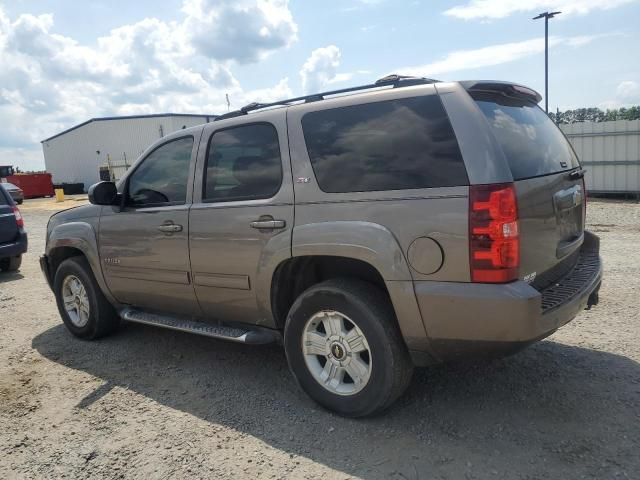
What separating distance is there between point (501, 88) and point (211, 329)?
2599 mm

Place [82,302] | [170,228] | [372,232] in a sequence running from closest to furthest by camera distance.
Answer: [372,232], [170,228], [82,302]

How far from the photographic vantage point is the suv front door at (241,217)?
134 inches

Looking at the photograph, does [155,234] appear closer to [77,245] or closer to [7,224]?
[77,245]

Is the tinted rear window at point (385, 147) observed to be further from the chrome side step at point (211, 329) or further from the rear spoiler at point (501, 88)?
the chrome side step at point (211, 329)

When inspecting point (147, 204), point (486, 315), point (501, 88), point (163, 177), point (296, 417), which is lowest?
point (296, 417)

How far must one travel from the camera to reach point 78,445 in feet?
10.4

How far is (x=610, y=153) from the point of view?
14.8 meters

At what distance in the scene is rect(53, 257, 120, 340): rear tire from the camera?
4906 millimetres

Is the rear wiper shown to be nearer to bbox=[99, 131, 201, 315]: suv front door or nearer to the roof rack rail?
the roof rack rail

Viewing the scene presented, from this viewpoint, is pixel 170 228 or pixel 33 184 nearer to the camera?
pixel 170 228

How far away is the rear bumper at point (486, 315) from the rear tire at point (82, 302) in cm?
340

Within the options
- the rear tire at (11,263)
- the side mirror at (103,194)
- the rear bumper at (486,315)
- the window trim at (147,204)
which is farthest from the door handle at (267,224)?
the rear tire at (11,263)

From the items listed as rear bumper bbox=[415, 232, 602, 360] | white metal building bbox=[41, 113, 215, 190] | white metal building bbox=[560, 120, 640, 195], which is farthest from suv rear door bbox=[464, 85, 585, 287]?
white metal building bbox=[41, 113, 215, 190]

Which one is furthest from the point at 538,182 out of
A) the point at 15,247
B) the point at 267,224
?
the point at 15,247
